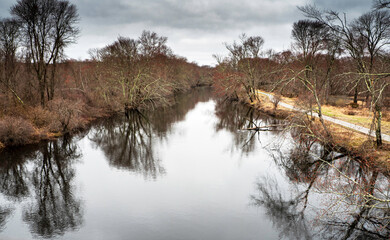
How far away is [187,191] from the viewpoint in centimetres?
1199

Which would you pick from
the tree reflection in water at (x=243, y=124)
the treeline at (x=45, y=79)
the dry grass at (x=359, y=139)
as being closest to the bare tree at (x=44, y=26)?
the treeline at (x=45, y=79)

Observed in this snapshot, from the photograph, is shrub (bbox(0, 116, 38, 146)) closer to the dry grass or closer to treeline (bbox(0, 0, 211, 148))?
treeline (bbox(0, 0, 211, 148))

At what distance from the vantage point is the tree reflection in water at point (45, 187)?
31.0 ft

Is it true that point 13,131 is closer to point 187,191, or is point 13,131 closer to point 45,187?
point 45,187

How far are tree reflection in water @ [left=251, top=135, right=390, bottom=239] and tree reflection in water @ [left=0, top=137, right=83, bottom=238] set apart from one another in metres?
8.06

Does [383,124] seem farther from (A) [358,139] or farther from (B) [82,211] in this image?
(B) [82,211]

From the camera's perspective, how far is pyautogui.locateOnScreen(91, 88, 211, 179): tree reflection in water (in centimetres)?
1533

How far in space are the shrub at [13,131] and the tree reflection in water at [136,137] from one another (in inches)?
196

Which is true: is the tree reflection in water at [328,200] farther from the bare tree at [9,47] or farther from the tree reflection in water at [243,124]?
the bare tree at [9,47]

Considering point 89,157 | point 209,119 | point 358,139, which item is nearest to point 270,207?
point 358,139

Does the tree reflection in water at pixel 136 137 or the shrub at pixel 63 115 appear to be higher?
the shrub at pixel 63 115

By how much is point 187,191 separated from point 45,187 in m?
7.19

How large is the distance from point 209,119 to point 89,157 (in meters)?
16.3

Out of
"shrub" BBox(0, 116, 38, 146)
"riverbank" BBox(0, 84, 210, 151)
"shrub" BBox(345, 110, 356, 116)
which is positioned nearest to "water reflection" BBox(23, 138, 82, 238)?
"shrub" BBox(0, 116, 38, 146)
